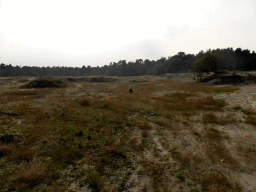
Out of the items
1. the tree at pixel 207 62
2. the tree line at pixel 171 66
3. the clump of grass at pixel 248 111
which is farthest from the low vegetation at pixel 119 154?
the tree line at pixel 171 66

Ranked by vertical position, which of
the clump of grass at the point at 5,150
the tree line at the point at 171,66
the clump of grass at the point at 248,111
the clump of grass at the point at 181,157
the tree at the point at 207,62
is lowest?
the clump of grass at the point at 181,157

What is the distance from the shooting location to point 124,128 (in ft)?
26.6

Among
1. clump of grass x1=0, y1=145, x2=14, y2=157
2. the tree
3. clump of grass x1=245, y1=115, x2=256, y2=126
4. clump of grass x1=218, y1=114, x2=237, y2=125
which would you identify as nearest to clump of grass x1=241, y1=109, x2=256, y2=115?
clump of grass x1=245, y1=115, x2=256, y2=126

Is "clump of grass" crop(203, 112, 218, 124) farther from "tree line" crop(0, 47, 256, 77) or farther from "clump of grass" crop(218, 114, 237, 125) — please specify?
"tree line" crop(0, 47, 256, 77)

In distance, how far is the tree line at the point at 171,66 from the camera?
67725 mm

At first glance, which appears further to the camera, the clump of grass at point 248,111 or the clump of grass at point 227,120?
the clump of grass at point 248,111

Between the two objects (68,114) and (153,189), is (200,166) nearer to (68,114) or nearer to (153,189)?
(153,189)

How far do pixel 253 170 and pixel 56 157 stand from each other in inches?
307

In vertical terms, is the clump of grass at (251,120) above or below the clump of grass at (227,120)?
above

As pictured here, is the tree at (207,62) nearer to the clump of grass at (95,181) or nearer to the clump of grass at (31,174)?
the clump of grass at (95,181)

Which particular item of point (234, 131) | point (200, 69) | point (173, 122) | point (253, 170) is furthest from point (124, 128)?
point (200, 69)

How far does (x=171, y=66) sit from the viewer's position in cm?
9250

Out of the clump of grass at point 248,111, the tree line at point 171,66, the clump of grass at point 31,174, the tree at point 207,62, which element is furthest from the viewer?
the tree line at point 171,66

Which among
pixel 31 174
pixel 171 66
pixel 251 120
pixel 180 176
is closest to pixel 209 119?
pixel 251 120
